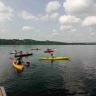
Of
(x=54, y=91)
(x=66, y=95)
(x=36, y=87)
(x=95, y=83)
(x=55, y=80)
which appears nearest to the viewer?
(x=66, y=95)

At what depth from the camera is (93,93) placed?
32.1 m

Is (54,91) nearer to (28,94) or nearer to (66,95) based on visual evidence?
(66,95)

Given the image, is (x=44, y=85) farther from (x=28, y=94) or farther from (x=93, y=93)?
(x=93, y=93)

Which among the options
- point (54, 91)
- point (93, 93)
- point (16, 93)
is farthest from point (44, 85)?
point (93, 93)

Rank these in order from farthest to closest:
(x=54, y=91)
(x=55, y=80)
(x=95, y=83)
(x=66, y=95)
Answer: (x=55, y=80) < (x=95, y=83) < (x=54, y=91) < (x=66, y=95)

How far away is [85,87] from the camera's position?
35781 millimetres

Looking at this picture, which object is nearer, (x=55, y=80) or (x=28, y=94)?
(x=28, y=94)

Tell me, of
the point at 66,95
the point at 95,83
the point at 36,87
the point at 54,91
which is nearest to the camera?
the point at 66,95

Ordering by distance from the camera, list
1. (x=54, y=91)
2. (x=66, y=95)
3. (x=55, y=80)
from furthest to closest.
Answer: (x=55, y=80) → (x=54, y=91) → (x=66, y=95)

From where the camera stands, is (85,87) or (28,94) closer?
(28,94)

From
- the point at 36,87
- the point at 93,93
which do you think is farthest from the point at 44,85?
the point at 93,93

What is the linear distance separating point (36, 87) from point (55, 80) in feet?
24.9

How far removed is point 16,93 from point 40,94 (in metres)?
4.82

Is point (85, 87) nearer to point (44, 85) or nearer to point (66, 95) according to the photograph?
point (66, 95)
